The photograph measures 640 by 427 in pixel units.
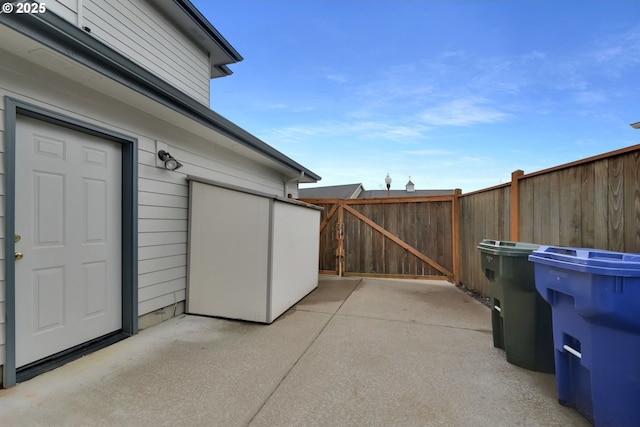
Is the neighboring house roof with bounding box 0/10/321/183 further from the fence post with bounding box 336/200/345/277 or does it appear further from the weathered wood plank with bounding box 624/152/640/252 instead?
the weathered wood plank with bounding box 624/152/640/252

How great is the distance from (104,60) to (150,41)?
3095mm

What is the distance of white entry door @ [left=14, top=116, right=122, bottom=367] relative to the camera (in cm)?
239

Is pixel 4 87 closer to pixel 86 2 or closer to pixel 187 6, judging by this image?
pixel 86 2

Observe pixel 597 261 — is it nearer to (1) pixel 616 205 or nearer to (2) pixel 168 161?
(1) pixel 616 205

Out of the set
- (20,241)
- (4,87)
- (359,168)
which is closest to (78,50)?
(4,87)

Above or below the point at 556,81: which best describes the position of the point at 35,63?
below

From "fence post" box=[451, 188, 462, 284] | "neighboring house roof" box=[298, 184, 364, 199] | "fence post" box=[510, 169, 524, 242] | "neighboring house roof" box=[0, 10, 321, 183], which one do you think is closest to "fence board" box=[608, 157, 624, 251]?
"fence post" box=[510, 169, 524, 242]

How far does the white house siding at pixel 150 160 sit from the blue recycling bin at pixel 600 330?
13.0 feet

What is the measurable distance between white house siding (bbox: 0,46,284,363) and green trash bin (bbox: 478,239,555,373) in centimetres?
380

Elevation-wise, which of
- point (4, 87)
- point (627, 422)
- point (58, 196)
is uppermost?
point (4, 87)

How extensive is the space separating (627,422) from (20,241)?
4313 millimetres

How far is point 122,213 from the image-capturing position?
3279 millimetres

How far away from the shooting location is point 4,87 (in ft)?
7.12

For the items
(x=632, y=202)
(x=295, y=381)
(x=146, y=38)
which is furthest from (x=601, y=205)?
(x=146, y=38)
